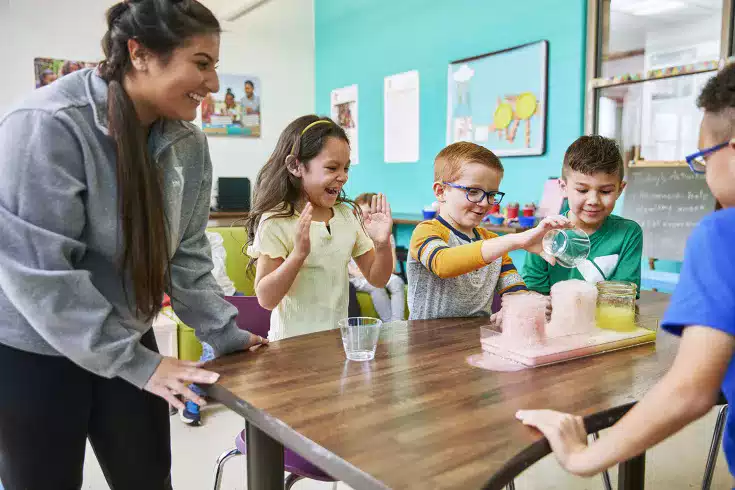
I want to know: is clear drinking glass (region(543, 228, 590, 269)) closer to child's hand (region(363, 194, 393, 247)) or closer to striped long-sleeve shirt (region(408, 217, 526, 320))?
striped long-sleeve shirt (region(408, 217, 526, 320))

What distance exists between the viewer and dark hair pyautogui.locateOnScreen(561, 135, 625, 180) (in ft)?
5.78

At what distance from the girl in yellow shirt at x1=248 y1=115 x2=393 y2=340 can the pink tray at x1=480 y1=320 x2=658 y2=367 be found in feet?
1.71

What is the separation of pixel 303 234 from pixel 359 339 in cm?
34

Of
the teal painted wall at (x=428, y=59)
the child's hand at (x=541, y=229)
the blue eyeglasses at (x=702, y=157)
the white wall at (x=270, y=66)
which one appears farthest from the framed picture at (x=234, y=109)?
the blue eyeglasses at (x=702, y=157)

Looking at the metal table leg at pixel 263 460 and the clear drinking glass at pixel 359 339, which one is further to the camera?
the clear drinking glass at pixel 359 339

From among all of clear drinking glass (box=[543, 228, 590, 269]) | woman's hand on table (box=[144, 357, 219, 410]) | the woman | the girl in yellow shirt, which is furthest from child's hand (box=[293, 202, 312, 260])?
clear drinking glass (box=[543, 228, 590, 269])

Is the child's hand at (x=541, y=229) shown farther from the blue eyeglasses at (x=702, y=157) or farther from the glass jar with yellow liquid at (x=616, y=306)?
the blue eyeglasses at (x=702, y=157)

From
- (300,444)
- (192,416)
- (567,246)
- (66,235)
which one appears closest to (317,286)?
(567,246)

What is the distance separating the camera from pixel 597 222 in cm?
184

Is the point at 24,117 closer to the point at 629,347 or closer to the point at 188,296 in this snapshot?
the point at 188,296

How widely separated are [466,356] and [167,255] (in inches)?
24.4

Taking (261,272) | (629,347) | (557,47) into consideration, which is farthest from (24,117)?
(557,47)

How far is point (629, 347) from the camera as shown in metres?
1.31

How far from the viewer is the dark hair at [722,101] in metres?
0.84
